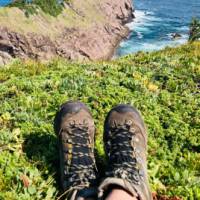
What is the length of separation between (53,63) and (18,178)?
7410 millimetres

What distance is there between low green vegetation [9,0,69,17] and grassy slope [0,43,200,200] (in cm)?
8492

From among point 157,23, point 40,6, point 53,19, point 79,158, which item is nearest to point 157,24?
point 157,23

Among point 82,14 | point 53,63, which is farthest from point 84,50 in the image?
point 53,63

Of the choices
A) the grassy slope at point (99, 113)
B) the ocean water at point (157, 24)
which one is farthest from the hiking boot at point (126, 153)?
the ocean water at point (157, 24)

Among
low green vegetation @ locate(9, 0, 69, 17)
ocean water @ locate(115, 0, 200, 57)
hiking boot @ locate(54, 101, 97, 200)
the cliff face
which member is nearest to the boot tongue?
hiking boot @ locate(54, 101, 97, 200)

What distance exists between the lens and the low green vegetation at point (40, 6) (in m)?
95.0

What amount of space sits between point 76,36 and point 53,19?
241 inches

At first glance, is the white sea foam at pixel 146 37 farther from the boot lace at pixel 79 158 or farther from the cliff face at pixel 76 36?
the boot lace at pixel 79 158

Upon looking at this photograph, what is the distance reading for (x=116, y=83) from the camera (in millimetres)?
9766

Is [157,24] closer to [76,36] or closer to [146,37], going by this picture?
[146,37]

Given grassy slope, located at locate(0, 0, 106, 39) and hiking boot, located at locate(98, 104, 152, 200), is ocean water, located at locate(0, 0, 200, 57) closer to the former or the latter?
grassy slope, located at locate(0, 0, 106, 39)

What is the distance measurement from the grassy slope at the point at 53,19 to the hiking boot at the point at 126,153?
82976 millimetres

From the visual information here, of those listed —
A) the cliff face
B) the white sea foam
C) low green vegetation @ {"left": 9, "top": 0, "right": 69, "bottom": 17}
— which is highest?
low green vegetation @ {"left": 9, "top": 0, "right": 69, "bottom": 17}

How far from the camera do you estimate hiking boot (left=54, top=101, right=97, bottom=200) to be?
5359 millimetres
